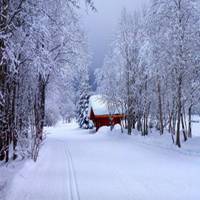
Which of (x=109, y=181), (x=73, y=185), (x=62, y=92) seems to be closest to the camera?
(x=73, y=185)

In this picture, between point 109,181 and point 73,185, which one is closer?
point 73,185

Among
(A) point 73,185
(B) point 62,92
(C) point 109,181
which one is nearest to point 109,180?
(C) point 109,181

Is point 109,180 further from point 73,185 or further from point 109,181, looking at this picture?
point 73,185

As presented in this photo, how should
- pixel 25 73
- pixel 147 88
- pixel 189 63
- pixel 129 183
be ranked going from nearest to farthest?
pixel 129 183 → pixel 25 73 → pixel 189 63 → pixel 147 88

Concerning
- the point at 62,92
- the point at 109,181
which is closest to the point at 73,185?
the point at 109,181

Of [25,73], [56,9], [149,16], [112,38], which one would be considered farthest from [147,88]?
[56,9]

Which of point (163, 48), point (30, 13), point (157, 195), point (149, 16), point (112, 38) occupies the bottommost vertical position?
point (157, 195)

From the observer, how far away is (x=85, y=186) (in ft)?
25.7

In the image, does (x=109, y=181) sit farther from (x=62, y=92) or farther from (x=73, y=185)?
(x=62, y=92)

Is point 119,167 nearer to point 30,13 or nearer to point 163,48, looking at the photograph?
point 30,13

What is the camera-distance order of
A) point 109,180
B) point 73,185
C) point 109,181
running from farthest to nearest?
point 109,180 → point 109,181 → point 73,185

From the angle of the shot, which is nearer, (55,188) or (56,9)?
(55,188)

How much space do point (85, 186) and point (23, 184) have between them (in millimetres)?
1658

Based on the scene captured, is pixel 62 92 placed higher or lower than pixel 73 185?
higher
